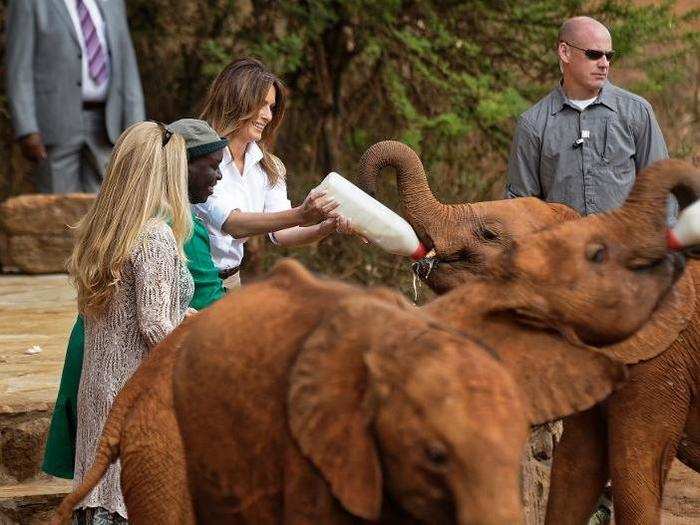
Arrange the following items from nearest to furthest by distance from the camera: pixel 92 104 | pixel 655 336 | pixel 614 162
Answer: pixel 655 336 < pixel 614 162 < pixel 92 104

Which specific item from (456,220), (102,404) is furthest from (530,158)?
(102,404)

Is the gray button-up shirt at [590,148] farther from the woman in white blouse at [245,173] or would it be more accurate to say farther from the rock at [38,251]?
the rock at [38,251]

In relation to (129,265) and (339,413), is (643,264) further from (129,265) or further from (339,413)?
(129,265)

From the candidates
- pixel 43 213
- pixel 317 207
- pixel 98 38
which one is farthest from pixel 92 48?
pixel 317 207

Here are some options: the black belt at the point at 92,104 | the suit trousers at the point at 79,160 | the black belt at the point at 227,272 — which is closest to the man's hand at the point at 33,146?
the suit trousers at the point at 79,160

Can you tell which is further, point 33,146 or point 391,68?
point 391,68

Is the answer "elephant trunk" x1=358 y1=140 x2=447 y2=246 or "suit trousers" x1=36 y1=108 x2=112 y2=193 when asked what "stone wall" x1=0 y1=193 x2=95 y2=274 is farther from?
"elephant trunk" x1=358 y1=140 x2=447 y2=246

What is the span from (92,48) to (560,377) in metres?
7.28

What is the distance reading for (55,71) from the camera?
10.5 meters

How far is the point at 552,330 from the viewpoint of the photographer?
4039 mm

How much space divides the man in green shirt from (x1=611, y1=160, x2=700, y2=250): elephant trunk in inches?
57.4

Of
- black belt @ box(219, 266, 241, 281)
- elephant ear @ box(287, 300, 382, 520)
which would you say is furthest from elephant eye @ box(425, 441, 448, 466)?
black belt @ box(219, 266, 241, 281)

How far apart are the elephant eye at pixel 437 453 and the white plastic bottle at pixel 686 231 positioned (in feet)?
4.38

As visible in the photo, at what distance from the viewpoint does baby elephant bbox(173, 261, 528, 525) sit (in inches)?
128
